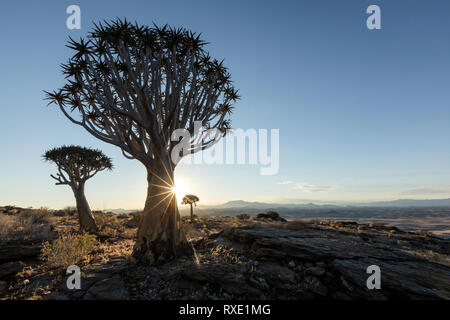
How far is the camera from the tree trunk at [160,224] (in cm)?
669

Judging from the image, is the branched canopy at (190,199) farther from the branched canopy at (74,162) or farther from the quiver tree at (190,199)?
the branched canopy at (74,162)

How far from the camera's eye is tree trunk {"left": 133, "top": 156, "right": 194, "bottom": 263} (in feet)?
21.9

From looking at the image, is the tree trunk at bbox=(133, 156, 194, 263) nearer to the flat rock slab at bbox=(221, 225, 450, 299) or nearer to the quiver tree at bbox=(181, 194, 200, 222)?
the flat rock slab at bbox=(221, 225, 450, 299)

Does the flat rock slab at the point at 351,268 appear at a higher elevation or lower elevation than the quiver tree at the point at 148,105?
lower

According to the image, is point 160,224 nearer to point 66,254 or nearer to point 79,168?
point 66,254

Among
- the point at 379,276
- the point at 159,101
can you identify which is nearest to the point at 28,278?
the point at 159,101

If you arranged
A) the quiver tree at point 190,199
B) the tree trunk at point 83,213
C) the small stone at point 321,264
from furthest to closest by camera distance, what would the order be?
the quiver tree at point 190,199
the tree trunk at point 83,213
the small stone at point 321,264

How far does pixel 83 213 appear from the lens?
14008mm

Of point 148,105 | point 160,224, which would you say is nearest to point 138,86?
point 148,105

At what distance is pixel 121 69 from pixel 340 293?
9732mm

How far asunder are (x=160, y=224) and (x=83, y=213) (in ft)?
34.0

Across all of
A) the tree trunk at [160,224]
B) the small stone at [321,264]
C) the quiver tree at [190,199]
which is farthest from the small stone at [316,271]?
the quiver tree at [190,199]

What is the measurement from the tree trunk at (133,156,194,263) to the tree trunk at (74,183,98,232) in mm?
9184

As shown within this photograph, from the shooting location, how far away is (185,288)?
4.91 metres
